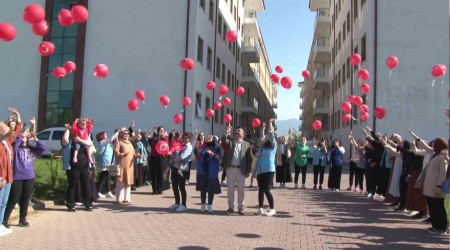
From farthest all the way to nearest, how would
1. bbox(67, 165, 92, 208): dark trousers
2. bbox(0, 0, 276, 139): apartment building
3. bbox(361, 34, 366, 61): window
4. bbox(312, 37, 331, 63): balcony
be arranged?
1. bbox(312, 37, 331, 63): balcony
2. bbox(0, 0, 276, 139): apartment building
3. bbox(361, 34, 366, 61): window
4. bbox(67, 165, 92, 208): dark trousers

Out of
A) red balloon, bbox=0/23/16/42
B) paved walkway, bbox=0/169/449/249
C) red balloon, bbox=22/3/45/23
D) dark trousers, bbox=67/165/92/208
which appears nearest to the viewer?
paved walkway, bbox=0/169/449/249

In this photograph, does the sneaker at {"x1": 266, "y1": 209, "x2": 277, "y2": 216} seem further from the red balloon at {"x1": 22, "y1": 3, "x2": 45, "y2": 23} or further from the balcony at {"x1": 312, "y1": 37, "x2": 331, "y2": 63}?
the balcony at {"x1": 312, "y1": 37, "x2": 331, "y2": 63}

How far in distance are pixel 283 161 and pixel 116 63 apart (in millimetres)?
14144

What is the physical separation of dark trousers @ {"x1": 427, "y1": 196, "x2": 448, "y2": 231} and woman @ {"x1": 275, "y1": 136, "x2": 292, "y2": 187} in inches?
262

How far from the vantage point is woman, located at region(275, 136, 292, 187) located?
14.3 metres

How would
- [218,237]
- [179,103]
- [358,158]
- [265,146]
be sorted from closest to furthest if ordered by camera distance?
[218,237] < [265,146] < [358,158] < [179,103]

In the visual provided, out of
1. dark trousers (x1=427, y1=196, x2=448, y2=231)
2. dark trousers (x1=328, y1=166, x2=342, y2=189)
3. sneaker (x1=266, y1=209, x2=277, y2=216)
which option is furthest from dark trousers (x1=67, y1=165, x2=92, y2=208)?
dark trousers (x1=328, y1=166, x2=342, y2=189)

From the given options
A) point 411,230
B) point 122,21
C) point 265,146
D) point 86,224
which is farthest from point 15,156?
point 122,21

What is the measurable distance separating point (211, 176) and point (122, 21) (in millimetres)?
17675

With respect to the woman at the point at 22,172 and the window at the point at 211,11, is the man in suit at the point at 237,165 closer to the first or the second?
the woman at the point at 22,172

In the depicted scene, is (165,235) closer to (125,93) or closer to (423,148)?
(423,148)

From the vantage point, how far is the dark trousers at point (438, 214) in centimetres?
776

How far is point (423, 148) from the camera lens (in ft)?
28.9

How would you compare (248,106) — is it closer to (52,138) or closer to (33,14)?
(52,138)
